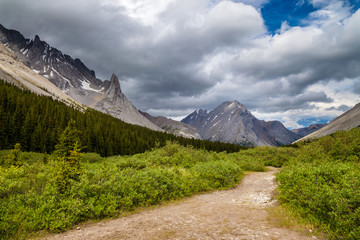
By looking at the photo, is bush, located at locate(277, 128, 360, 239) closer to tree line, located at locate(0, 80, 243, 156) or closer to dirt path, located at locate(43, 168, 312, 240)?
dirt path, located at locate(43, 168, 312, 240)

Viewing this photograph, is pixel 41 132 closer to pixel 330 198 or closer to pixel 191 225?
pixel 191 225

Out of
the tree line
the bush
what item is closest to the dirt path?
the bush

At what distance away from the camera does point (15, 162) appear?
20000mm

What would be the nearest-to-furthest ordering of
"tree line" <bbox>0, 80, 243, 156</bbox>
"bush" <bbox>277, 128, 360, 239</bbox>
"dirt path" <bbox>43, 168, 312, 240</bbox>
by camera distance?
"bush" <bbox>277, 128, 360, 239</bbox> → "dirt path" <bbox>43, 168, 312, 240</bbox> → "tree line" <bbox>0, 80, 243, 156</bbox>

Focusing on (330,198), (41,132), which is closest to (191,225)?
(330,198)

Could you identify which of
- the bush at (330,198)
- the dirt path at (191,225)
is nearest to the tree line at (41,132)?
the dirt path at (191,225)

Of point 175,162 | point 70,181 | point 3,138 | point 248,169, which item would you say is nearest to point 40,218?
point 70,181

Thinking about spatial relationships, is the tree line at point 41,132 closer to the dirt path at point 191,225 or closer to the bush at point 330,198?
the dirt path at point 191,225

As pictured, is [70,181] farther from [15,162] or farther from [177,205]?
[15,162]

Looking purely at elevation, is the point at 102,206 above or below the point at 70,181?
below

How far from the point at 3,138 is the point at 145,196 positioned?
66706 mm

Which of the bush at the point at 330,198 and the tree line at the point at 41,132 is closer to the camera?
the bush at the point at 330,198

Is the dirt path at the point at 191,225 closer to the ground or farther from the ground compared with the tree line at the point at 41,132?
closer to the ground

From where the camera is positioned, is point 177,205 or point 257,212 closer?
point 257,212
